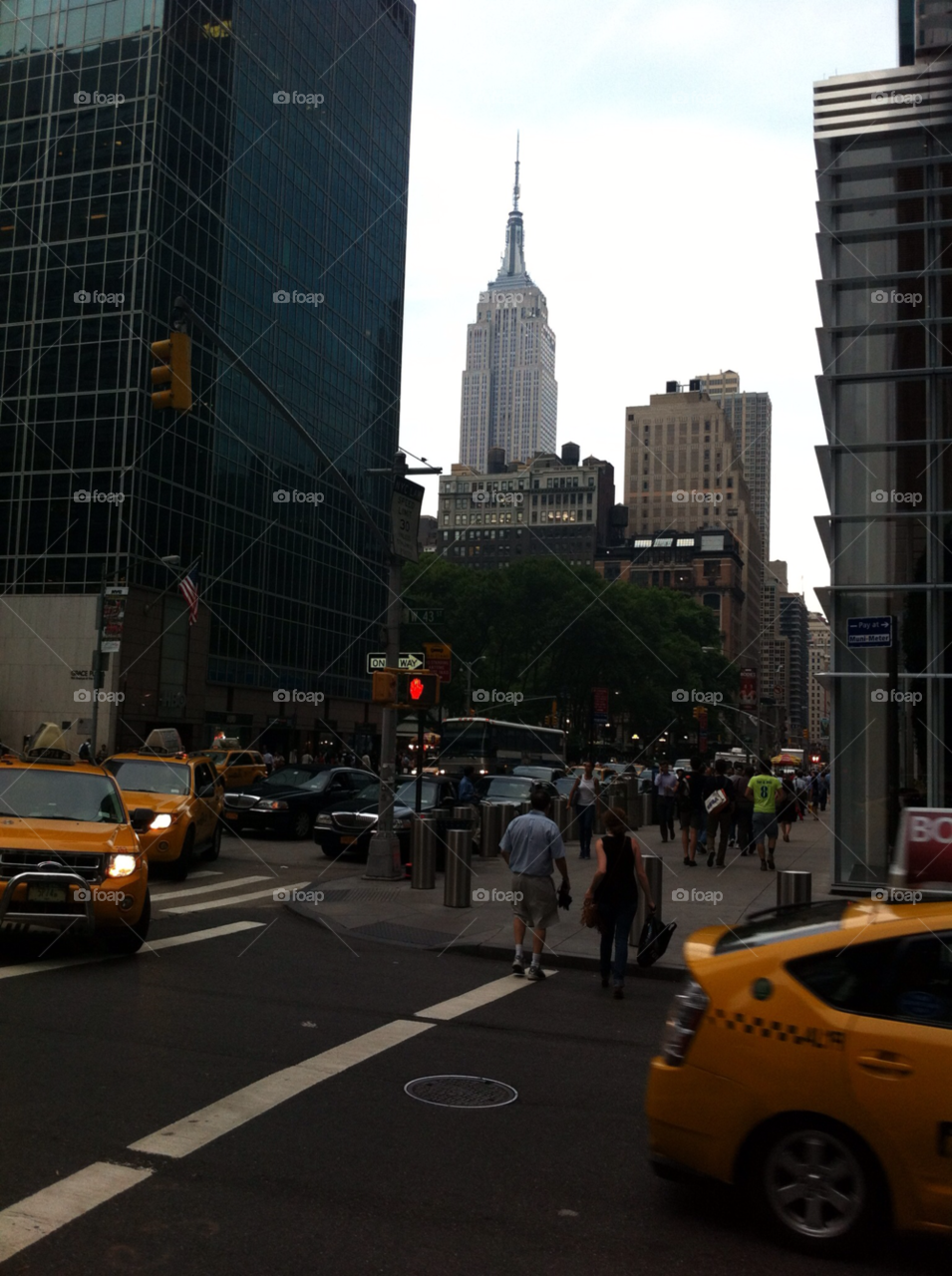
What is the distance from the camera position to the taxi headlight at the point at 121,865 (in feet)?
32.5

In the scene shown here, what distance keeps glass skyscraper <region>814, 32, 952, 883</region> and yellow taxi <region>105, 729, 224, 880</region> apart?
375 inches

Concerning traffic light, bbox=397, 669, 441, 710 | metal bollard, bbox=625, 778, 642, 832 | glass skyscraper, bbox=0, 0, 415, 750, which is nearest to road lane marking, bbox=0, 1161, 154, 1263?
traffic light, bbox=397, 669, 441, 710

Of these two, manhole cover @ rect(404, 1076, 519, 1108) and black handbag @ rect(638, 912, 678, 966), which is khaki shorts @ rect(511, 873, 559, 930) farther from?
manhole cover @ rect(404, 1076, 519, 1108)

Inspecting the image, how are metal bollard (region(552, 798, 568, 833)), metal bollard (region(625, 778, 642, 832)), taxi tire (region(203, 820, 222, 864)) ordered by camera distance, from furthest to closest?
1. metal bollard (region(625, 778, 642, 832))
2. metal bollard (region(552, 798, 568, 833))
3. taxi tire (region(203, 820, 222, 864))

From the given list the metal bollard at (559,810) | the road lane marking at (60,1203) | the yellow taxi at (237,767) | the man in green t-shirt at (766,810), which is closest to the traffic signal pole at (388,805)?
the man in green t-shirt at (766,810)

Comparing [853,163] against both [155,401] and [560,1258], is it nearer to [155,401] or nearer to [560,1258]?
[155,401]

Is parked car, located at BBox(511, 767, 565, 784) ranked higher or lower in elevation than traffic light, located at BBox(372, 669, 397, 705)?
lower

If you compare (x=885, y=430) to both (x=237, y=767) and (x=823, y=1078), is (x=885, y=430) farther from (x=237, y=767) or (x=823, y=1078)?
(x=237, y=767)

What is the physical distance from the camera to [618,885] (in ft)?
32.0

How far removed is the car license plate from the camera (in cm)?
938

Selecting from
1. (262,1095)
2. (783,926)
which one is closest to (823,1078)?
(783,926)

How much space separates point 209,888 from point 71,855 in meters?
6.22

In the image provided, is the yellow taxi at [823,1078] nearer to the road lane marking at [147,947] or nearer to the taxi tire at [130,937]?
the road lane marking at [147,947]

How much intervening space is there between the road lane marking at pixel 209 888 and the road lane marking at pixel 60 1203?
9461 millimetres
